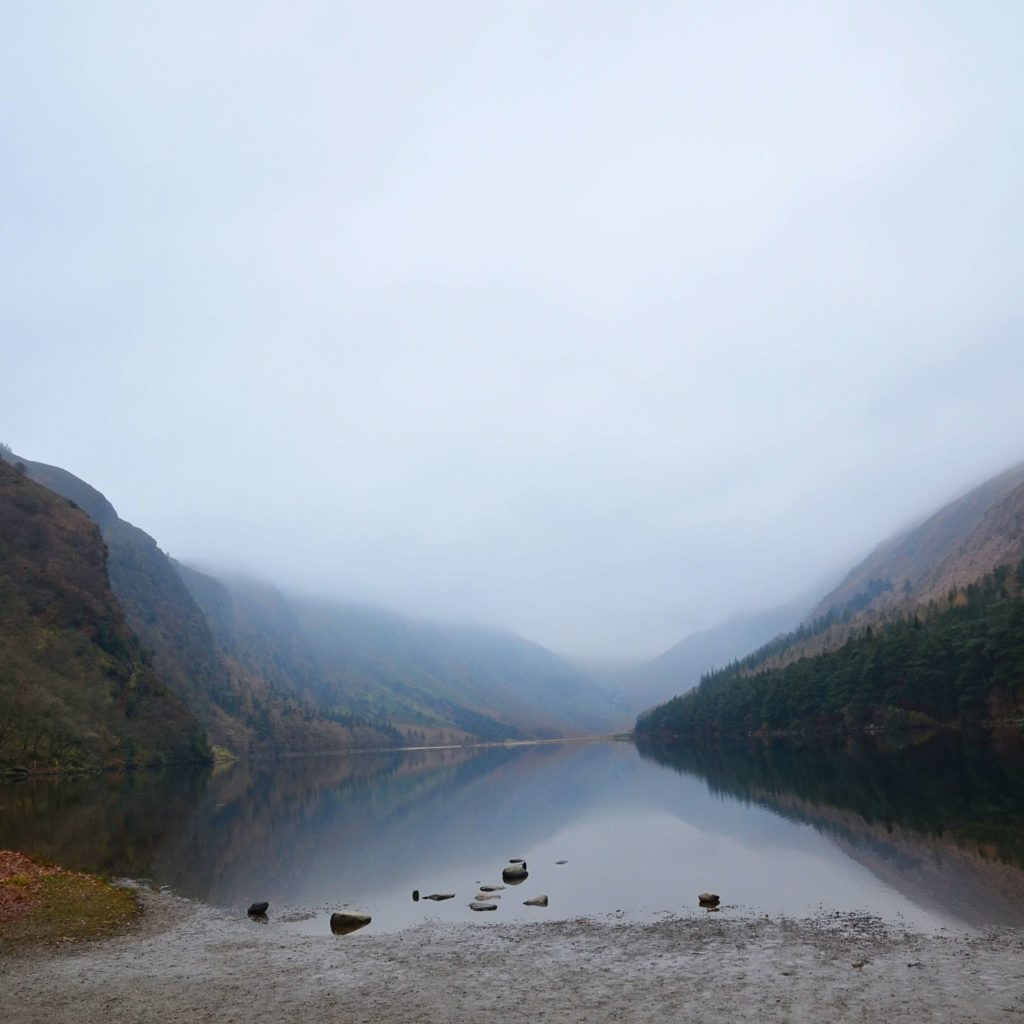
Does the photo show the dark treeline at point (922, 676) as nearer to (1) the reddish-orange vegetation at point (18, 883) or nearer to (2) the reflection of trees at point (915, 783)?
(2) the reflection of trees at point (915, 783)

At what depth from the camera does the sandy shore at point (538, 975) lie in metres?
18.7

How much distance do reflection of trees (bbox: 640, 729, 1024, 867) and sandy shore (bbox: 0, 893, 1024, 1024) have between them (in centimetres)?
1531

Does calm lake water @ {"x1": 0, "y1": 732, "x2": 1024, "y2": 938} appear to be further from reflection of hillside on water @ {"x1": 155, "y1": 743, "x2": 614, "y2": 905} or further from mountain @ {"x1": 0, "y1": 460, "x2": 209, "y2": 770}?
mountain @ {"x1": 0, "y1": 460, "x2": 209, "y2": 770}

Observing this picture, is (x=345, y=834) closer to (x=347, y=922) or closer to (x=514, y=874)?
(x=514, y=874)

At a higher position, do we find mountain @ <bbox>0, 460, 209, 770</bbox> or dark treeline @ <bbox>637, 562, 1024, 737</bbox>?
mountain @ <bbox>0, 460, 209, 770</bbox>

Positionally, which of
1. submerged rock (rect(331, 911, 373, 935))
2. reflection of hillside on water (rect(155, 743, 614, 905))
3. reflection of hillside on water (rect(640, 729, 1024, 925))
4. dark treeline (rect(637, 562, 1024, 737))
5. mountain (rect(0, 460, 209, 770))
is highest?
mountain (rect(0, 460, 209, 770))

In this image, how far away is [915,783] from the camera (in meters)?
66.1

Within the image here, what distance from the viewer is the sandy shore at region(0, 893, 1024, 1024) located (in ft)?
61.3

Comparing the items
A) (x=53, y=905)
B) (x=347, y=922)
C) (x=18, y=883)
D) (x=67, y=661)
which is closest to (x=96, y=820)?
(x=18, y=883)

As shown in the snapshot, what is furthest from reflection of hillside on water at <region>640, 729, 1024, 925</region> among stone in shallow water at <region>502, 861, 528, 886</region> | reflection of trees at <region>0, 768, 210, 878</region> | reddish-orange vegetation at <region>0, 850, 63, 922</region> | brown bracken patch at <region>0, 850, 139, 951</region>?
reflection of trees at <region>0, 768, 210, 878</region>

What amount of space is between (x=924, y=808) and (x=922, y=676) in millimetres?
92555

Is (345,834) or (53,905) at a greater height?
(53,905)

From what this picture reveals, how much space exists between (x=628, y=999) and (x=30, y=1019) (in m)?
13.8

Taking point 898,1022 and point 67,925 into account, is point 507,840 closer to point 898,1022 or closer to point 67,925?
point 67,925
